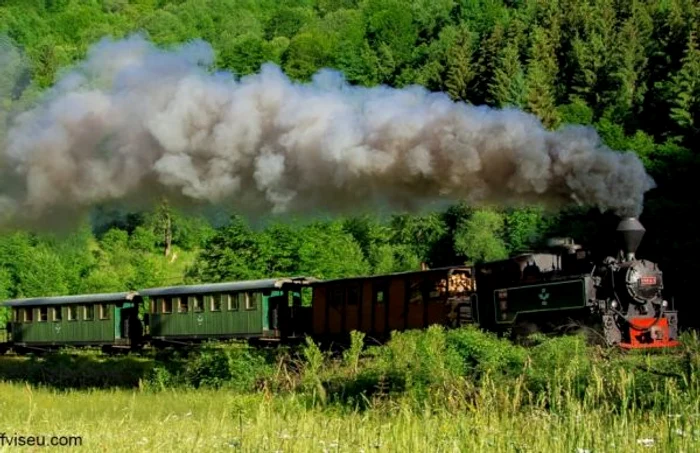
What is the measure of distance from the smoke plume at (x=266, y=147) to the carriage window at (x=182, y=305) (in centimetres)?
2062

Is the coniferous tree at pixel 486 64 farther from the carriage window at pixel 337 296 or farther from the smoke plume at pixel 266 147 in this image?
the smoke plume at pixel 266 147

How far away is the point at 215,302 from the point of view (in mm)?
44031

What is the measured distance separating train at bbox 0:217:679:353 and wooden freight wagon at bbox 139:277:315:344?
0.17ft

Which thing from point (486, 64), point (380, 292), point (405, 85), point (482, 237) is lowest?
point (380, 292)

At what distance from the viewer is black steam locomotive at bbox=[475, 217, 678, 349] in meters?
30.4

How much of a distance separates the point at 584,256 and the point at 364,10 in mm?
104437

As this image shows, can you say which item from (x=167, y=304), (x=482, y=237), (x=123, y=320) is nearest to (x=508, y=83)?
(x=482, y=237)

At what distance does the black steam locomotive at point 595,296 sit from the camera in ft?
99.7

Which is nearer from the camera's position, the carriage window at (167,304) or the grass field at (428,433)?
the grass field at (428,433)

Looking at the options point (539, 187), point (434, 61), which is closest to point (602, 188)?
point (539, 187)

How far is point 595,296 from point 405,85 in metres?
15.5

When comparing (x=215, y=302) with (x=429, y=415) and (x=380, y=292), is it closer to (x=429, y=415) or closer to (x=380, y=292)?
(x=380, y=292)

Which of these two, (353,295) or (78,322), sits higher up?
(353,295)

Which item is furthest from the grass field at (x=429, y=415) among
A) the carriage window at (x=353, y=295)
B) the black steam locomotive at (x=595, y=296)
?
the carriage window at (x=353, y=295)
